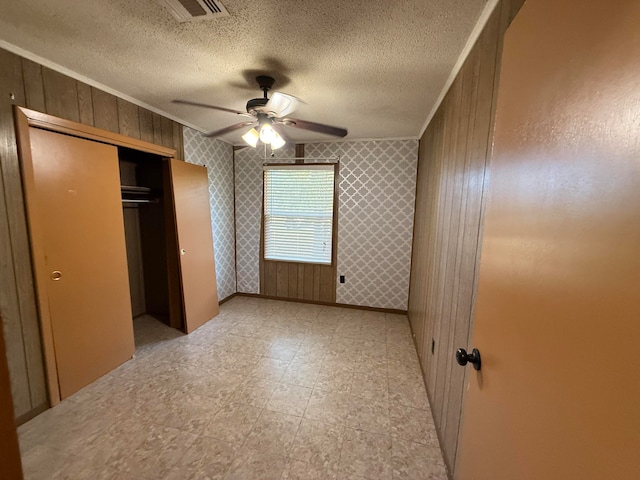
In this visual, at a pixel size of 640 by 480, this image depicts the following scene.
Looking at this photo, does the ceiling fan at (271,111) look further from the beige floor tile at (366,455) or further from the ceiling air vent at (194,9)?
the beige floor tile at (366,455)

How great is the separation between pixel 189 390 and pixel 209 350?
1.92 feet

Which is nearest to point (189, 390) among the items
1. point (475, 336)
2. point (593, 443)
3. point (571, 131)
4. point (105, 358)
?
point (105, 358)

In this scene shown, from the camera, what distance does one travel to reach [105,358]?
7.49 feet

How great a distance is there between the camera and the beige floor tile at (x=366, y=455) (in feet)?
4.90

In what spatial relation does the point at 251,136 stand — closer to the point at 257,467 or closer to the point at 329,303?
the point at 257,467

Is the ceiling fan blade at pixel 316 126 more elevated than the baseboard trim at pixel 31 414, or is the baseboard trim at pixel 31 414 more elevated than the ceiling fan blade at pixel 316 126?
the ceiling fan blade at pixel 316 126

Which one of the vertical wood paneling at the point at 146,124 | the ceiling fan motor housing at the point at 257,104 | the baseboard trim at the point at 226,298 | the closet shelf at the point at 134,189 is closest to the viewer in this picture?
the ceiling fan motor housing at the point at 257,104

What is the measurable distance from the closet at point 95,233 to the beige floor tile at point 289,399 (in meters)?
1.47

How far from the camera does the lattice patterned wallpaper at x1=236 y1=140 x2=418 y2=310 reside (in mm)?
3520

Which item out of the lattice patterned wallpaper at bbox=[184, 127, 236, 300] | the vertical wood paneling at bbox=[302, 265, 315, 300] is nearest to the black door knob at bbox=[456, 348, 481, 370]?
the vertical wood paneling at bbox=[302, 265, 315, 300]

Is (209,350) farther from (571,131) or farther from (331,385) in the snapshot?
(571,131)

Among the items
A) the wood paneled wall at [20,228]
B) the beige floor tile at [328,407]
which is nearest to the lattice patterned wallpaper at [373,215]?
the beige floor tile at [328,407]

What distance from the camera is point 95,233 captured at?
219cm

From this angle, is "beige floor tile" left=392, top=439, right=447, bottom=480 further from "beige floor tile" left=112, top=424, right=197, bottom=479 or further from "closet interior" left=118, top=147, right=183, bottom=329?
"closet interior" left=118, top=147, right=183, bottom=329
